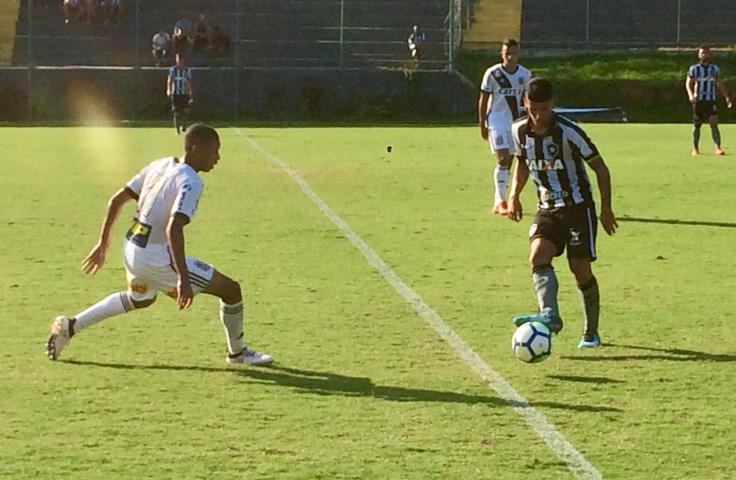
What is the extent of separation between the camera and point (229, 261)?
13.0 meters

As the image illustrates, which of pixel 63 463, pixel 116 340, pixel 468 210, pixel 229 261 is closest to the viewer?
pixel 63 463

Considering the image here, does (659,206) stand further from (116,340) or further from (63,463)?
(63,463)

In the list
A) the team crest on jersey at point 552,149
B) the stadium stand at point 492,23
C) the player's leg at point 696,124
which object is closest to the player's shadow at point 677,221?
the team crest on jersey at point 552,149

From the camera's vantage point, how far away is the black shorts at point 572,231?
9.07m

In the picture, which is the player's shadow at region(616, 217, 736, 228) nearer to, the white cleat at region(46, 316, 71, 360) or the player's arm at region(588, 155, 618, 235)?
the player's arm at region(588, 155, 618, 235)

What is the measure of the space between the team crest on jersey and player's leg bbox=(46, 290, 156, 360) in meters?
2.55

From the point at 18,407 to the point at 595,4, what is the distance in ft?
142

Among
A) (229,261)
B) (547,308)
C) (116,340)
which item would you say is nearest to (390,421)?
(547,308)

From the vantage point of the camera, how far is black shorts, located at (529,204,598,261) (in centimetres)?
907

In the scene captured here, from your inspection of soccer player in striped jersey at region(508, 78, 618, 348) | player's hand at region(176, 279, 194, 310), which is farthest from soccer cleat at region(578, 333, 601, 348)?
player's hand at region(176, 279, 194, 310)

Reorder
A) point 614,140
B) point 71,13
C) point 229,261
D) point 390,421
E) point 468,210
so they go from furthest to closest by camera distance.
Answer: point 71,13, point 614,140, point 468,210, point 229,261, point 390,421

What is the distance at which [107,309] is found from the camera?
867 cm

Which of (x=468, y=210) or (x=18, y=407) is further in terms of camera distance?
(x=468, y=210)

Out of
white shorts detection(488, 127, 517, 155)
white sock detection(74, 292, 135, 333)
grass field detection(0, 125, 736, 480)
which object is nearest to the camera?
grass field detection(0, 125, 736, 480)
